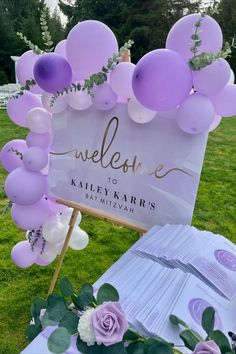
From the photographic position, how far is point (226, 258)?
3.85 ft

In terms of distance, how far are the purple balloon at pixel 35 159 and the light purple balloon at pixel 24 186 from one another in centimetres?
4

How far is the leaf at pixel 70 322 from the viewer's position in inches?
32.3

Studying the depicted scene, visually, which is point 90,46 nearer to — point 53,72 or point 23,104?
point 53,72

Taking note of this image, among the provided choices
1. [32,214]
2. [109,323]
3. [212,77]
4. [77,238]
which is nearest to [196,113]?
[212,77]

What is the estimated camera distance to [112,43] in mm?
1389

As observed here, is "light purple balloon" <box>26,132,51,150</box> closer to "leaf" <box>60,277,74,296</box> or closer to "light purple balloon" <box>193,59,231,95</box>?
"light purple balloon" <box>193,59,231,95</box>

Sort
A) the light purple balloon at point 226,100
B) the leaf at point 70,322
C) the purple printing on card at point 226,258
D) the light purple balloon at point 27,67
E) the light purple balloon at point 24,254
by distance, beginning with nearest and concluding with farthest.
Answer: the leaf at point 70,322, the purple printing on card at point 226,258, the light purple balloon at point 226,100, the light purple balloon at point 27,67, the light purple balloon at point 24,254

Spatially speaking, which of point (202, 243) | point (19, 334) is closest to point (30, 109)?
point (202, 243)

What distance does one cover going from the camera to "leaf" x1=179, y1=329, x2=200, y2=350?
0.78 meters

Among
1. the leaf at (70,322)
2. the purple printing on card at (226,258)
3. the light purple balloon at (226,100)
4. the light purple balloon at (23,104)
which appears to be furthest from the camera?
the light purple balloon at (23,104)

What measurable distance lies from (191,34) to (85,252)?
5.96 feet

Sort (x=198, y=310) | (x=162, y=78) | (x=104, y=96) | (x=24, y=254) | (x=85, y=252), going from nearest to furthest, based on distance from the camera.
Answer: (x=198, y=310) < (x=162, y=78) < (x=104, y=96) < (x=24, y=254) < (x=85, y=252)

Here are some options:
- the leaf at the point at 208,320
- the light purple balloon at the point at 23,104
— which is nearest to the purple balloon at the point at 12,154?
the light purple balloon at the point at 23,104

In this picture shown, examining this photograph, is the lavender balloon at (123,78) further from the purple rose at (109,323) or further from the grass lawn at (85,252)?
the grass lawn at (85,252)
